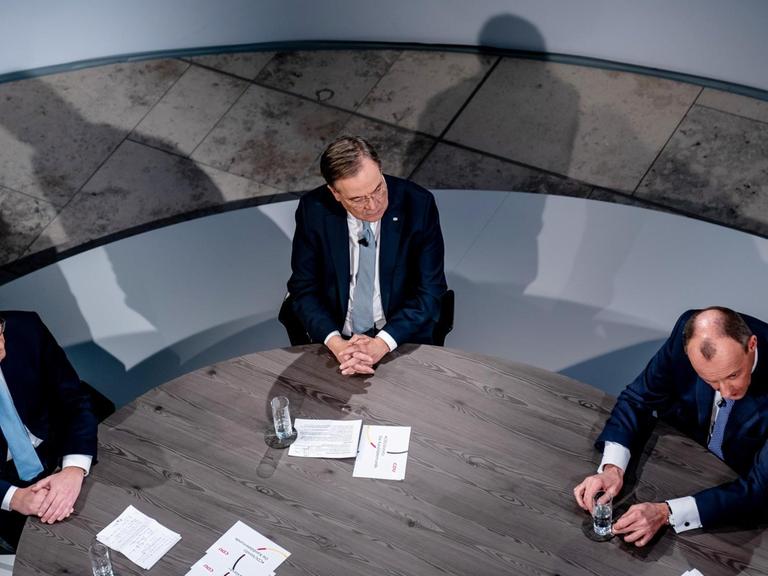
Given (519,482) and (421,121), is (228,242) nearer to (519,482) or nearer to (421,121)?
(421,121)

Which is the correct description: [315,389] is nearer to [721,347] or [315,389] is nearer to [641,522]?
[641,522]

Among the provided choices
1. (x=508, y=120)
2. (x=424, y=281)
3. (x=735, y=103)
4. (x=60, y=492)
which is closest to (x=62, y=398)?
(x=60, y=492)

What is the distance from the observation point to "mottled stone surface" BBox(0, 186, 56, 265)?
5445 mm

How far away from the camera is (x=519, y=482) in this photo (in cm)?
317

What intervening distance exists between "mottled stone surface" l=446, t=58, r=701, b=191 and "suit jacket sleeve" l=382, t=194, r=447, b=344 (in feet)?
5.82

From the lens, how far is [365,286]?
397cm

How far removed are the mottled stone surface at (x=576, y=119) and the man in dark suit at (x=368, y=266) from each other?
1811mm

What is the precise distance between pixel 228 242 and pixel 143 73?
193 centimetres

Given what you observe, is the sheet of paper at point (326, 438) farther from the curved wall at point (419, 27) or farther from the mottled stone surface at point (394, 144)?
the curved wall at point (419, 27)

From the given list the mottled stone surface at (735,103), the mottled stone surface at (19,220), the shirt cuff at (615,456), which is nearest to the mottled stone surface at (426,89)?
the mottled stone surface at (735,103)

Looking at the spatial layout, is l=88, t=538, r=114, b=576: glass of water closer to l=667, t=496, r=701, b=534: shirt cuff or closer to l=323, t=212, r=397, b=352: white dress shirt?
l=323, t=212, r=397, b=352: white dress shirt

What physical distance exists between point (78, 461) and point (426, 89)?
3.38 meters

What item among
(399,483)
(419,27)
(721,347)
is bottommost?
(419,27)

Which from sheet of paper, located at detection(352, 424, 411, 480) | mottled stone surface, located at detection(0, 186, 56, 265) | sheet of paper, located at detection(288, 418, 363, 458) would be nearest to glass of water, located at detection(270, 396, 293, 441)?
sheet of paper, located at detection(288, 418, 363, 458)
